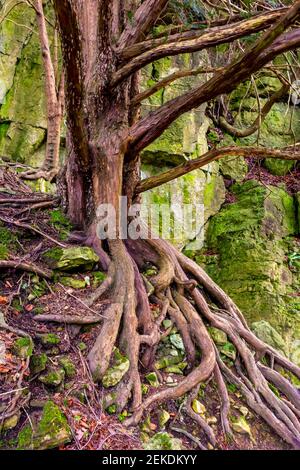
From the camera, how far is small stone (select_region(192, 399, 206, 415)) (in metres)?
2.31

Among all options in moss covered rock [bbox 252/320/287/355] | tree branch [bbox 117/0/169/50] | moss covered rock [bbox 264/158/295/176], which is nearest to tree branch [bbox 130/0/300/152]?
tree branch [bbox 117/0/169/50]

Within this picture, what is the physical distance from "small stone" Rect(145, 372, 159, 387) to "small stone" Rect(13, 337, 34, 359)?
847 mm

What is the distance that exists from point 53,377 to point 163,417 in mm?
739

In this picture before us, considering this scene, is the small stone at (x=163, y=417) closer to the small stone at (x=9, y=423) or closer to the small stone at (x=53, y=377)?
the small stone at (x=53, y=377)

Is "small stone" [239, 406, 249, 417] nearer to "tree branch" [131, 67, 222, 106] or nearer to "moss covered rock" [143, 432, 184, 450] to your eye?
"moss covered rock" [143, 432, 184, 450]

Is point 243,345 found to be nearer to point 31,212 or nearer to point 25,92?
point 31,212

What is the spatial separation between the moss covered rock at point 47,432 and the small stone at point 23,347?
0.36 meters

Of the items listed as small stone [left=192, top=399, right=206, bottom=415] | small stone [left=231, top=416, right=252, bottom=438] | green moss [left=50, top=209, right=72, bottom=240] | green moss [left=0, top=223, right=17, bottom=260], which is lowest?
small stone [left=231, top=416, right=252, bottom=438]

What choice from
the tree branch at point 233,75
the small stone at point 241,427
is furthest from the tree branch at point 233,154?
the small stone at point 241,427

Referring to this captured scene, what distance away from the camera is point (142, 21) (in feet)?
9.35

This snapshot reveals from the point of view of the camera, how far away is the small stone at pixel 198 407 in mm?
2309

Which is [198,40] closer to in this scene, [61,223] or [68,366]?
[61,223]

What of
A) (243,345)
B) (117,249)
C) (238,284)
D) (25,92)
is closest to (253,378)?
(243,345)

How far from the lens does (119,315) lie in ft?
8.21
